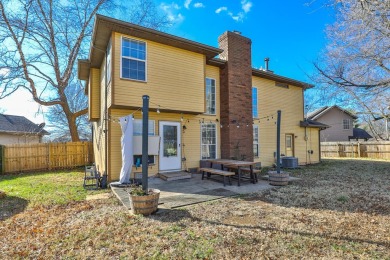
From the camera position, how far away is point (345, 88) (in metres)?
9.80

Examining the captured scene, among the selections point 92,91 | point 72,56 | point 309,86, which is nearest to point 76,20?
point 72,56

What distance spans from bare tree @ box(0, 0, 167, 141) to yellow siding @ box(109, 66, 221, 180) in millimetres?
9867

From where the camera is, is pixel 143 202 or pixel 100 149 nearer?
pixel 143 202

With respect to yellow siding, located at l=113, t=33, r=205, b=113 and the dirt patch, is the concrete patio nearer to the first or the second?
the dirt patch

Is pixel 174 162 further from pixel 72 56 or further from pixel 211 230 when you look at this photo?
pixel 72 56

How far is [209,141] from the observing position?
10.1m

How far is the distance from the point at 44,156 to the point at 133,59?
29.6 ft

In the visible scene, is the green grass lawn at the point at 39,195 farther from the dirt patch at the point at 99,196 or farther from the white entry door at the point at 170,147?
the white entry door at the point at 170,147

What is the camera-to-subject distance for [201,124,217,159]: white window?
9883mm

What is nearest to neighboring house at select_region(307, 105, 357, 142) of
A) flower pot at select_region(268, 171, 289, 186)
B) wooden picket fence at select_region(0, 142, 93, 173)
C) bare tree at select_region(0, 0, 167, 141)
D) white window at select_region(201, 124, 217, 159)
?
white window at select_region(201, 124, 217, 159)

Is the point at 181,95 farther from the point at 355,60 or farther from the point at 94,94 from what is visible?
the point at 355,60

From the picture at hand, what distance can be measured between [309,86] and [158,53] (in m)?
11.1

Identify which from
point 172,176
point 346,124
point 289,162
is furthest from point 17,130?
point 346,124

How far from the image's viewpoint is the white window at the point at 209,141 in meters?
9.88
